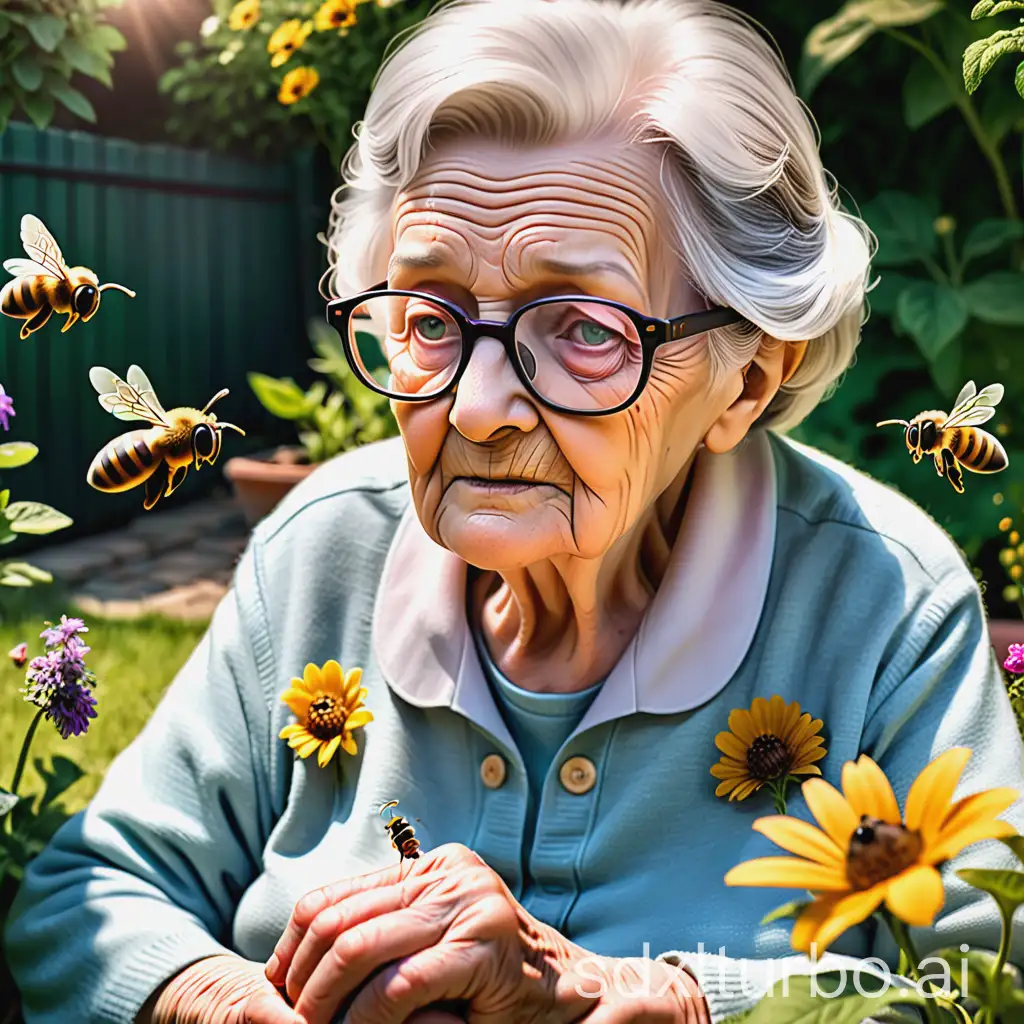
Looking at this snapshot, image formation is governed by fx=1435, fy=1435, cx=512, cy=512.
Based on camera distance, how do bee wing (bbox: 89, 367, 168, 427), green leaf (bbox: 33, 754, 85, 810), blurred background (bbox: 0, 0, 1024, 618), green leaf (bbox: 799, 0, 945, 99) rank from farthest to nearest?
blurred background (bbox: 0, 0, 1024, 618)
green leaf (bbox: 799, 0, 945, 99)
green leaf (bbox: 33, 754, 85, 810)
bee wing (bbox: 89, 367, 168, 427)

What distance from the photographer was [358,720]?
1876 mm

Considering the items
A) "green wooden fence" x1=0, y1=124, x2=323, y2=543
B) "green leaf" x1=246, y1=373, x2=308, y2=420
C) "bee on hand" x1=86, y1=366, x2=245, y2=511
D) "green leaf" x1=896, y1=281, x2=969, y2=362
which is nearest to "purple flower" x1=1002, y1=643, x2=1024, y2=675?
"bee on hand" x1=86, y1=366, x2=245, y2=511

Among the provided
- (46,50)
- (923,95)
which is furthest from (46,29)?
(923,95)

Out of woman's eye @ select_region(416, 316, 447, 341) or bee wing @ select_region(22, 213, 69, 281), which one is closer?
bee wing @ select_region(22, 213, 69, 281)

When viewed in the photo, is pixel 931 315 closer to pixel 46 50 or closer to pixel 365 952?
pixel 46 50

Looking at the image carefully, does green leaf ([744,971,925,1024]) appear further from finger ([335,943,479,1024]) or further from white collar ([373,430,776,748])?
white collar ([373,430,776,748])

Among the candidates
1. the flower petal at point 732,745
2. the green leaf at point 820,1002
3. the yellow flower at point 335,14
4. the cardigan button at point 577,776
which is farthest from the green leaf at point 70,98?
the green leaf at point 820,1002

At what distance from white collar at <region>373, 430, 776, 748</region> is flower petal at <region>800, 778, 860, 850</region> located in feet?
2.50

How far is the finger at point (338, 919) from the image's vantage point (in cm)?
147

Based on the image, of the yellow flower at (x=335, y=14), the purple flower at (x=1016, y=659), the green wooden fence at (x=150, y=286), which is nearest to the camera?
the purple flower at (x=1016, y=659)

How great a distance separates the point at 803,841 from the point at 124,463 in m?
0.78

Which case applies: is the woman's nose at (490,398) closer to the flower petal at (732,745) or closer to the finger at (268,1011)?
the flower petal at (732,745)

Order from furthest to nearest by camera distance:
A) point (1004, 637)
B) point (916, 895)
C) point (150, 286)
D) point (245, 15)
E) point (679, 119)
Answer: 1. point (150, 286)
2. point (245, 15)
3. point (1004, 637)
4. point (679, 119)
5. point (916, 895)

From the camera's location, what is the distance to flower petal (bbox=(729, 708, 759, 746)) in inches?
68.4
